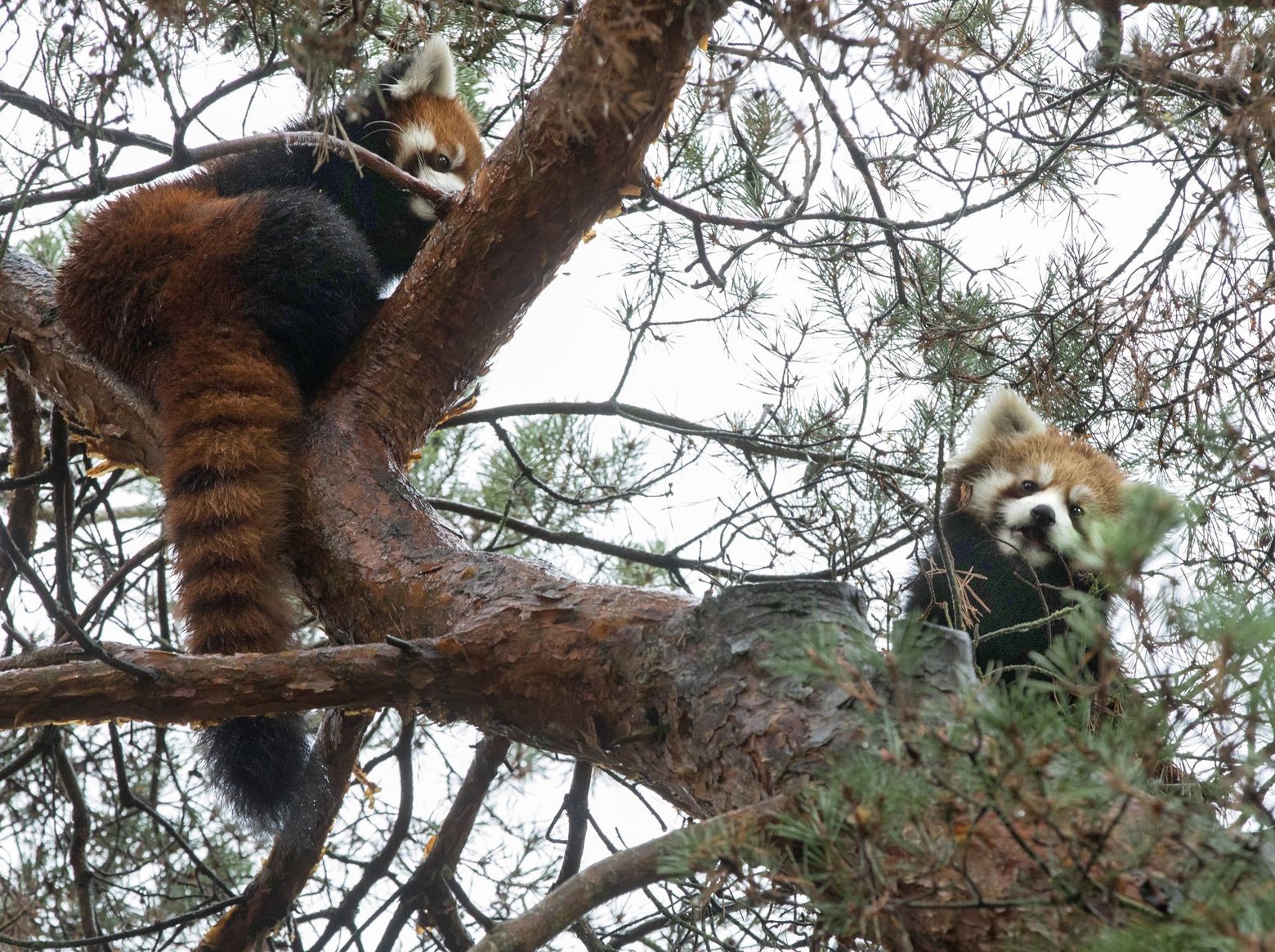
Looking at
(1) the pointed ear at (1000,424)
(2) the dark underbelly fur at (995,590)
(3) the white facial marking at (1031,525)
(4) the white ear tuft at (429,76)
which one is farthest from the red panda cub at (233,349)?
(1) the pointed ear at (1000,424)

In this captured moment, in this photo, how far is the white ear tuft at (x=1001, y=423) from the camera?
3.28 metres

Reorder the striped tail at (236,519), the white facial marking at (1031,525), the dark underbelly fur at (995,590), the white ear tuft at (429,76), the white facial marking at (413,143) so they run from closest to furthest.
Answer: the striped tail at (236,519)
the dark underbelly fur at (995,590)
the white facial marking at (1031,525)
the white ear tuft at (429,76)
the white facial marking at (413,143)

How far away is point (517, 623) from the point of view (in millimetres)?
1612

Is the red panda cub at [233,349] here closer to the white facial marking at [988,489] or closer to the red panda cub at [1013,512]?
the red panda cub at [1013,512]

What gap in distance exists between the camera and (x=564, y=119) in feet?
4.36

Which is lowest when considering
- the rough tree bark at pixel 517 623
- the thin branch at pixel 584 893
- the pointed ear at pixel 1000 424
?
the thin branch at pixel 584 893

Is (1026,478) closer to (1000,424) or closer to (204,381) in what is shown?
(1000,424)

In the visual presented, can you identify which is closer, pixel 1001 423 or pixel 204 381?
pixel 204 381

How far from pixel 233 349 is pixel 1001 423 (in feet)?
7.56

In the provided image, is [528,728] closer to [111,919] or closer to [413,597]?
[413,597]

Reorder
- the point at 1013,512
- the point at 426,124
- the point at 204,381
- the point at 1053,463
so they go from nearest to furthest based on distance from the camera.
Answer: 1. the point at 204,381
2. the point at 1013,512
3. the point at 1053,463
4. the point at 426,124

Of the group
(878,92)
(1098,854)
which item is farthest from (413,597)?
(1098,854)

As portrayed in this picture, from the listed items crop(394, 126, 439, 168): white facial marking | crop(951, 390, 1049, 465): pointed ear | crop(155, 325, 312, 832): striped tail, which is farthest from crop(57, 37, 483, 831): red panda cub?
crop(951, 390, 1049, 465): pointed ear

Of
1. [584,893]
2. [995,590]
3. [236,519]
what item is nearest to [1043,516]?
[995,590]
